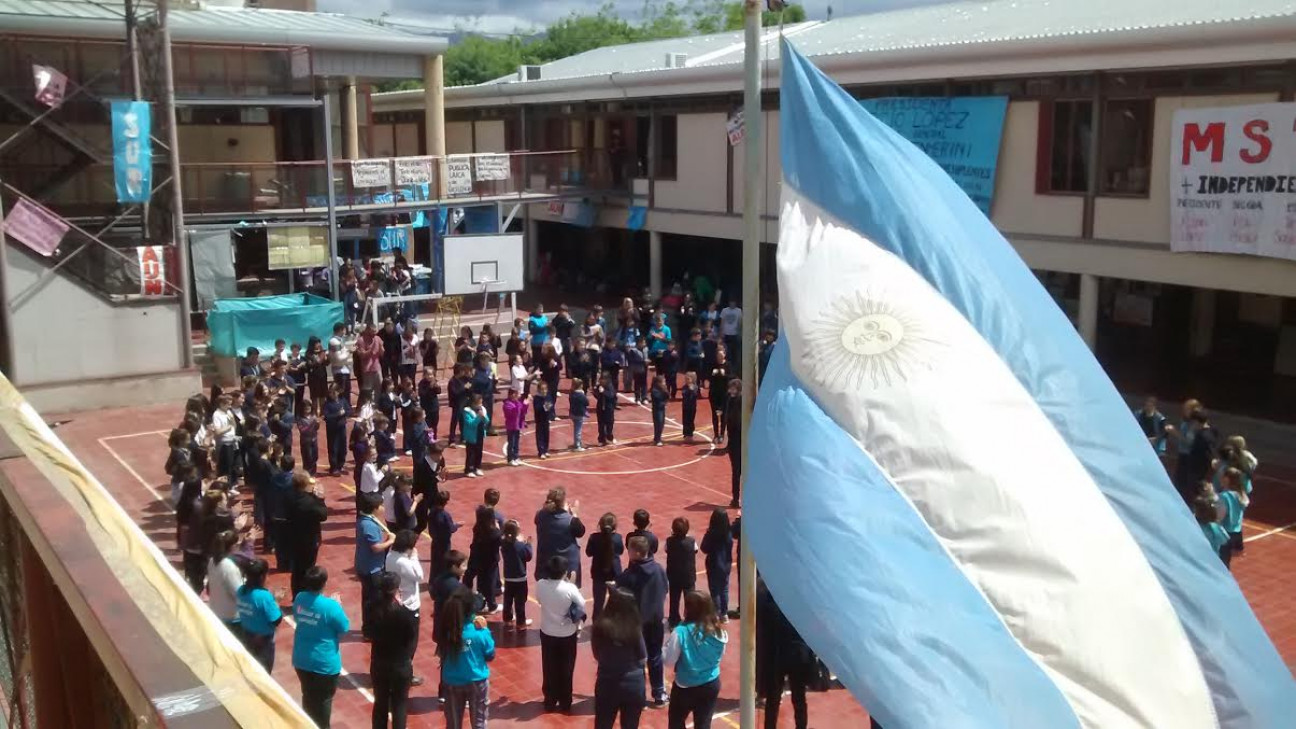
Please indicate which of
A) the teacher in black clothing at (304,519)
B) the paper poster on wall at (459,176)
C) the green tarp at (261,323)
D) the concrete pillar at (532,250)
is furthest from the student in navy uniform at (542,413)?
the concrete pillar at (532,250)

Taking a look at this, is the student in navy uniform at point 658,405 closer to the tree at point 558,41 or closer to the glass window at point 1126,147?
the glass window at point 1126,147

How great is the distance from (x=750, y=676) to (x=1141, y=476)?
2166mm

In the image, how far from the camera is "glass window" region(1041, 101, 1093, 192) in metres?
22.1

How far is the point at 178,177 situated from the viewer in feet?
73.3

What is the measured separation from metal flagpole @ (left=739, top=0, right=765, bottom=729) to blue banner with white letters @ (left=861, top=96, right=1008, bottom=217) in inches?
720

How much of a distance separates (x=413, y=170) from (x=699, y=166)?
23.9ft

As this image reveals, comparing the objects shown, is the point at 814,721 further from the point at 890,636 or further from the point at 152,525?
the point at 152,525

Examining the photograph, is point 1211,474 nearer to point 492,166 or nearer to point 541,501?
point 541,501

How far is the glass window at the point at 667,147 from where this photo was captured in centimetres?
3241

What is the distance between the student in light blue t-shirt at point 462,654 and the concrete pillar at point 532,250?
106ft

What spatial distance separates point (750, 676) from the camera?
245 inches

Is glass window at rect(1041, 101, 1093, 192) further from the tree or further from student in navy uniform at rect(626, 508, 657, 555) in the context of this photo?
the tree

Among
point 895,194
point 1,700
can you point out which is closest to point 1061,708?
point 895,194

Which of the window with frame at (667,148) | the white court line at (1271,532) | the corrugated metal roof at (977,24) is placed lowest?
the white court line at (1271,532)
